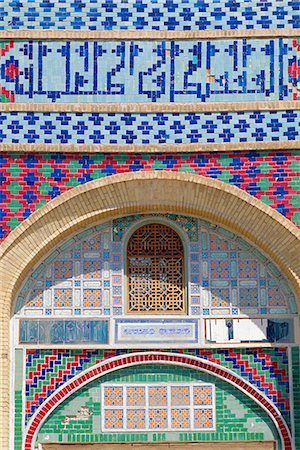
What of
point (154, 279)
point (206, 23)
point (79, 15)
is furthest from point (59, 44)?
point (154, 279)

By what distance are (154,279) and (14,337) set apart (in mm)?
1725

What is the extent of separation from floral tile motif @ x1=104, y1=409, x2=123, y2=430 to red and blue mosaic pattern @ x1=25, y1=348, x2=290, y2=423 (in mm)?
572

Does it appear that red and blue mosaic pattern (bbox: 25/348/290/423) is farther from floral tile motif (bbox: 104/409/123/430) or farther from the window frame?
floral tile motif (bbox: 104/409/123/430)

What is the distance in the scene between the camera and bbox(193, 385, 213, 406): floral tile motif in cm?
1423

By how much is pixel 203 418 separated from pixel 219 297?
1.38m

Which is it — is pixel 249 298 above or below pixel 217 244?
below

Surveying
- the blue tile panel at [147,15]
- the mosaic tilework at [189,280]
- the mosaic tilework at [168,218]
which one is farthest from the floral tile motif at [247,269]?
the blue tile panel at [147,15]

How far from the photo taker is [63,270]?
570 inches

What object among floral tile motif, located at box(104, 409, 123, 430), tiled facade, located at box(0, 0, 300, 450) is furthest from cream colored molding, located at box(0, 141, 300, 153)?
floral tile motif, located at box(104, 409, 123, 430)

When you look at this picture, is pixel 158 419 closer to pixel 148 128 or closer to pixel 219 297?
Result: pixel 219 297

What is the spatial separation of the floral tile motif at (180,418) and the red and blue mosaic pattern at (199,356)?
65 cm

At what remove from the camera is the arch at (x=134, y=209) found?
14109mm

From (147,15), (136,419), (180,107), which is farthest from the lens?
(147,15)

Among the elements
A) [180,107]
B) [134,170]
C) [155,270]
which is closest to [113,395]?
[155,270]
